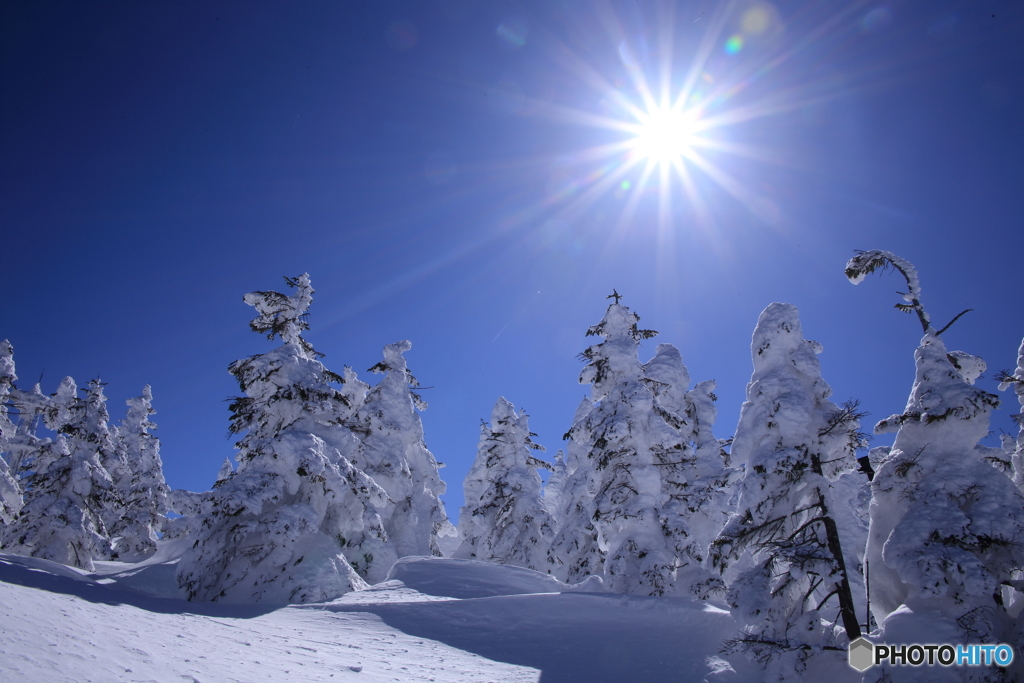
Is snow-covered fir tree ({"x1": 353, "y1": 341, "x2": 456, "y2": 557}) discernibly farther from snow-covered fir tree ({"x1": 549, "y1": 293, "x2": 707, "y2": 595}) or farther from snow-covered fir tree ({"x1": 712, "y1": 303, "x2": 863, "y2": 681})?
snow-covered fir tree ({"x1": 712, "y1": 303, "x2": 863, "y2": 681})

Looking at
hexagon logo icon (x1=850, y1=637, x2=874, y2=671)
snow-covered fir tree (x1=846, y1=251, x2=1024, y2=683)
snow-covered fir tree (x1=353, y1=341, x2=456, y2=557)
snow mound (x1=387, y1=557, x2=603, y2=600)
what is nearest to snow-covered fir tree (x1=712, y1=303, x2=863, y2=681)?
hexagon logo icon (x1=850, y1=637, x2=874, y2=671)

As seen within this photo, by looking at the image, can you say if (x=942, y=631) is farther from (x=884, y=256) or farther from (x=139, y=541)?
(x=139, y=541)

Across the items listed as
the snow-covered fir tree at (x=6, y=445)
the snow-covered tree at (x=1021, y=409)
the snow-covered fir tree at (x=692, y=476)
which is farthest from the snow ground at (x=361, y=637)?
the snow-covered fir tree at (x=6, y=445)

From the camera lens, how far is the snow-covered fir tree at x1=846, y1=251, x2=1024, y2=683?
8047mm

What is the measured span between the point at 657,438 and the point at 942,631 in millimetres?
10975

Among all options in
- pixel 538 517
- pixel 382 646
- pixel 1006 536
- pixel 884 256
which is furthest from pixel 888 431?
pixel 538 517

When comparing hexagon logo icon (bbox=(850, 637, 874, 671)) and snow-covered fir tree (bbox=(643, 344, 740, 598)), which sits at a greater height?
snow-covered fir tree (bbox=(643, 344, 740, 598))

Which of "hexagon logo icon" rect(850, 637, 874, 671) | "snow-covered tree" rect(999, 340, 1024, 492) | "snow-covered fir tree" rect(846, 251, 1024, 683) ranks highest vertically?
"snow-covered tree" rect(999, 340, 1024, 492)

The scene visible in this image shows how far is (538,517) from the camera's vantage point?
1134 inches

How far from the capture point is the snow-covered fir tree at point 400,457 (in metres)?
28.5

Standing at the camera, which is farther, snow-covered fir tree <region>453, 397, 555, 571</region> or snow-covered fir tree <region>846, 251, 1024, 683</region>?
snow-covered fir tree <region>453, 397, 555, 571</region>

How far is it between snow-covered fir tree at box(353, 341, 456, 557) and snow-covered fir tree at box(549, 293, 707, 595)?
1378 centimetres

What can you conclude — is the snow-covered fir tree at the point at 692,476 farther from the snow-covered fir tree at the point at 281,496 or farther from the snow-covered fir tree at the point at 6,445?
the snow-covered fir tree at the point at 6,445

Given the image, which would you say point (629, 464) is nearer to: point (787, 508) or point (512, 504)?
point (787, 508)
